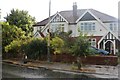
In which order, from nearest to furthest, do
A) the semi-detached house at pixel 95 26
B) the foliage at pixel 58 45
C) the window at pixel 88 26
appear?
the foliage at pixel 58 45 → the semi-detached house at pixel 95 26 → the window at pixel 88 26

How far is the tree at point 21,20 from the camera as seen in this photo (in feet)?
196

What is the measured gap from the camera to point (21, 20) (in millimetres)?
61500

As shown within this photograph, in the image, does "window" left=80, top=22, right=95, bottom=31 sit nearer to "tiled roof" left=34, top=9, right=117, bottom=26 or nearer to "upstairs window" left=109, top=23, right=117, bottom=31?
"tiled roof" left=34, top=9, right=117, bottom=26

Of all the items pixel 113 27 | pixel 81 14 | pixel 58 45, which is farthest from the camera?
pixel 81 14

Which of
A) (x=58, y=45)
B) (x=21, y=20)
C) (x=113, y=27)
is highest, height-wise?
(x=21, y=20)

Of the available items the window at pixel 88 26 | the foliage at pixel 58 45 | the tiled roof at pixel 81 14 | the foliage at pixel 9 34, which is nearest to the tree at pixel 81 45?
the foliage at pixel 58 45

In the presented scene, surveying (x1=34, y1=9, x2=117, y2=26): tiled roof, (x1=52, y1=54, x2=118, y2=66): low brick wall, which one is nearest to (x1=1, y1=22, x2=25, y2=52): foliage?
(x1=52, y1=54, x2=118, y2=66): low brick wall

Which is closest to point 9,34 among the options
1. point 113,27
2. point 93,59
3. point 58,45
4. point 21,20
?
point 58,45

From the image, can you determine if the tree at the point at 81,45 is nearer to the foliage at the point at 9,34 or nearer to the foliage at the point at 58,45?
the foliage at the point at 58,45

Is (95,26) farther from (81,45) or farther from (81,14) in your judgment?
(81,45)

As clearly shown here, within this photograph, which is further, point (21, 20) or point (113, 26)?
point (21, 20)

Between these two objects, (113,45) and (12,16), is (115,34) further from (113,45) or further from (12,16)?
(12,16)

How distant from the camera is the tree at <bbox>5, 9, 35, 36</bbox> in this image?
196 feet

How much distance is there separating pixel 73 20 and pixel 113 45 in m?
9.02
